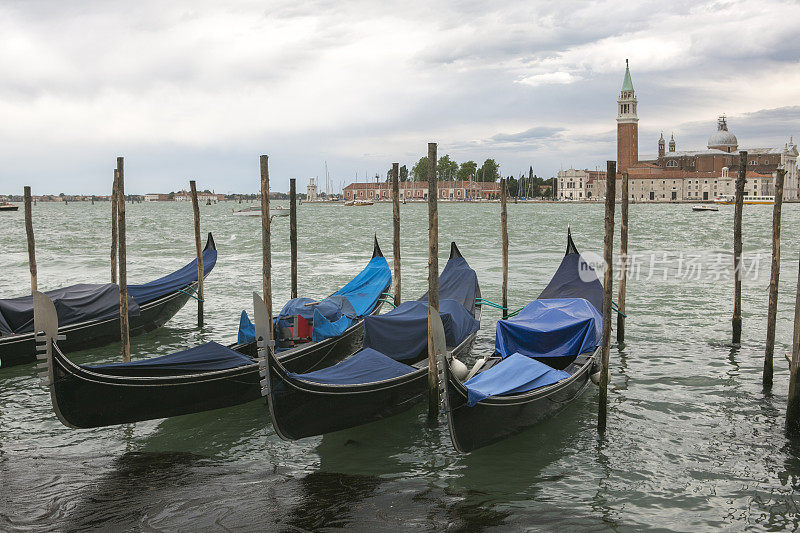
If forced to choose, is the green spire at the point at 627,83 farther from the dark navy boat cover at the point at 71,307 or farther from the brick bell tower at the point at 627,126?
the dark navy boat cover at the point at 71,307

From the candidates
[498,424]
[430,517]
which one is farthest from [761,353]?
[430,517]

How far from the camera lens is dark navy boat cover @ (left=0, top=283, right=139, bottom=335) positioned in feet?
23.6

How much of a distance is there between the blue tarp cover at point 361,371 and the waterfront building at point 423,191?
9189 centimetres

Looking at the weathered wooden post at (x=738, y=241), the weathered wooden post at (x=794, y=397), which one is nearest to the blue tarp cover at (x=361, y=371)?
the weathered wooden post at (x=794, y=397)

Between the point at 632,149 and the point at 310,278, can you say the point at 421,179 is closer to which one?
the point at 632,149

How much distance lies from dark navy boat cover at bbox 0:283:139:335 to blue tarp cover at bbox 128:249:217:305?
52cm

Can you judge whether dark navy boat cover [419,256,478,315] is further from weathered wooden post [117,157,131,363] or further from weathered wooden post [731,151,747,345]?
weathered wooden post [117,157,131,363]

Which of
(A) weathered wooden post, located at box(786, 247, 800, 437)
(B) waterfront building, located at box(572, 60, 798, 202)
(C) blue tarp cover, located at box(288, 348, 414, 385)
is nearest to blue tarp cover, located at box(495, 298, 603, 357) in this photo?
(C) blue tarp cover, located at box(288, 348, 414, 385)

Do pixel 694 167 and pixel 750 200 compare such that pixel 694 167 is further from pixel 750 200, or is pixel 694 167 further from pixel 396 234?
pixel 396 234

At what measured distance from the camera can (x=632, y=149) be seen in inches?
3196

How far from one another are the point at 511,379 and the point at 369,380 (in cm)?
112

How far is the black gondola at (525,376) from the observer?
4.48 m

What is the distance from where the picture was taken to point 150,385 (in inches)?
191

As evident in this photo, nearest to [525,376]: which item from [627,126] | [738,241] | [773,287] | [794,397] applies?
[794,397]
